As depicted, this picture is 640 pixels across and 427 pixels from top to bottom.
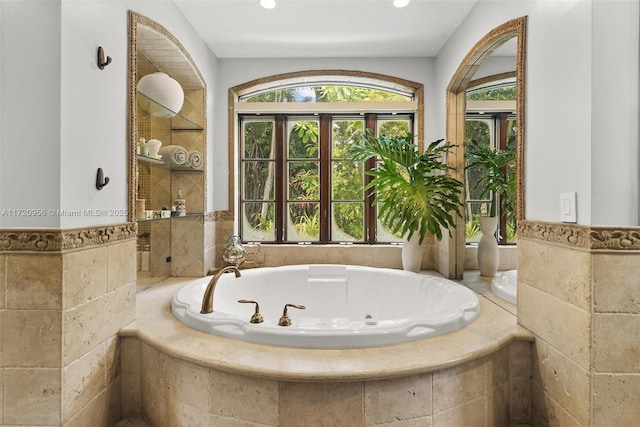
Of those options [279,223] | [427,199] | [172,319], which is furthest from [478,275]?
[172,319]

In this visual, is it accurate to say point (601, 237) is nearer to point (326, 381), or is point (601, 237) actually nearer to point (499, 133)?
point (326, 381)

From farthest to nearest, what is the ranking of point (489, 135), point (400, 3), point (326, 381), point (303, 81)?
point (303, 81), point (489, 135), point (400, 3), point (326, 381)

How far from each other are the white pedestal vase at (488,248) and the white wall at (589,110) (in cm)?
103

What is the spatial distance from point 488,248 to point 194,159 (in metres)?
2.29

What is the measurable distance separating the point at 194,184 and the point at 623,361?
2.66 meters

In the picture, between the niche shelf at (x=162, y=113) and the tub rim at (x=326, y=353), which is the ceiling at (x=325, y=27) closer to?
the niche shelf at (x=162, y=113)

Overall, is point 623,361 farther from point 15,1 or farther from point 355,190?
point 15,1

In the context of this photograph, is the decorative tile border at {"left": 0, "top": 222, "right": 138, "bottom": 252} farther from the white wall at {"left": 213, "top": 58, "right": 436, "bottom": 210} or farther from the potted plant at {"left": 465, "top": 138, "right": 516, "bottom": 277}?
the potted plant at {"left": 465, "top": 138, "right": 516, "bottom": 277}

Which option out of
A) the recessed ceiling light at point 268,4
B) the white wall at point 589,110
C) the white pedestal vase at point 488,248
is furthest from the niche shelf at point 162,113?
the white pedestal vase at point 488,248

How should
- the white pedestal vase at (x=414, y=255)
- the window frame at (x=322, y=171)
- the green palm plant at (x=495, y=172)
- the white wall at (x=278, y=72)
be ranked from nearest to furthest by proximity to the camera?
1. the green palm plant at (x=495, y=172)
2. the white pedestal vase at (x=414, y=255)
3. the white wall at (x=278, y=72)
4. the window frame at (x=322, y=171)

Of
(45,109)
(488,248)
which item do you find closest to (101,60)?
(45,109)

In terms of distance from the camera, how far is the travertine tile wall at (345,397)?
1.27 meters

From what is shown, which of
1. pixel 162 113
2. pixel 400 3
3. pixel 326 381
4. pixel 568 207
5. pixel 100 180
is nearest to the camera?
pixel 326 381

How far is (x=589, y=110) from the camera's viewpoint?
1.29 metres
